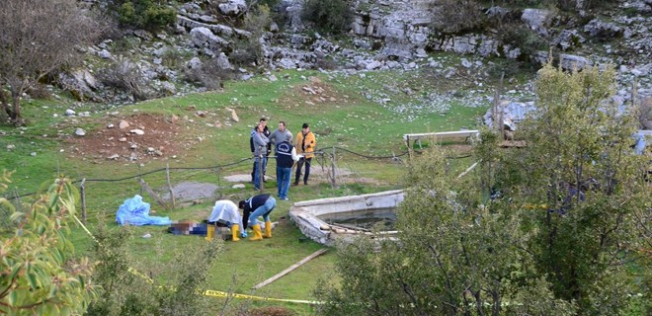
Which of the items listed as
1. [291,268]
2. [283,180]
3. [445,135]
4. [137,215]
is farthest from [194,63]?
[291,268]

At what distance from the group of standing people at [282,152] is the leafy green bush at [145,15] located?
49.3 ft

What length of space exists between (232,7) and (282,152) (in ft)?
63.5

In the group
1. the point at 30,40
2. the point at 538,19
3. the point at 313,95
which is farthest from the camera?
the point at 538,19

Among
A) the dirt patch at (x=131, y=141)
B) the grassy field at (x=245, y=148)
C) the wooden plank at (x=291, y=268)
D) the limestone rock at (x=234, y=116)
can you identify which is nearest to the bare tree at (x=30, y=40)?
the grassy field at (x=245, y=148)

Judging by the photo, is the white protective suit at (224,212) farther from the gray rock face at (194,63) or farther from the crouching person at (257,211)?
the gray rock face at (194,63)

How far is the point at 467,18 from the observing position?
30016 millimetres

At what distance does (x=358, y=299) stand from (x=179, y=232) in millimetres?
6445

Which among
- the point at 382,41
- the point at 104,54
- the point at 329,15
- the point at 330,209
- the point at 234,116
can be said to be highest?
the point at 329,15

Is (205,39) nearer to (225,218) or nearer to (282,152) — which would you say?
(282,152)

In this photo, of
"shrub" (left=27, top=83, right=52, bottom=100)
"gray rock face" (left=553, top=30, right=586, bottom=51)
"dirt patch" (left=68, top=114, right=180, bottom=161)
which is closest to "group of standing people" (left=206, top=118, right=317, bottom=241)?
"dirt patch" (left=68, top=114, right=180, bottom=161)

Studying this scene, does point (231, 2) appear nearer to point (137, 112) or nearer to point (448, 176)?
point (137, 112)

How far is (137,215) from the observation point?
12.3 m

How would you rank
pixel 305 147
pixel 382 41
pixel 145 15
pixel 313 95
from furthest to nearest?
pixel 382 41, pixel 145 15, pixel 313 95, pixel 305 147

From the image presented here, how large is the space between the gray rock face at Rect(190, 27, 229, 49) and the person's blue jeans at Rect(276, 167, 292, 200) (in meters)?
15.9
